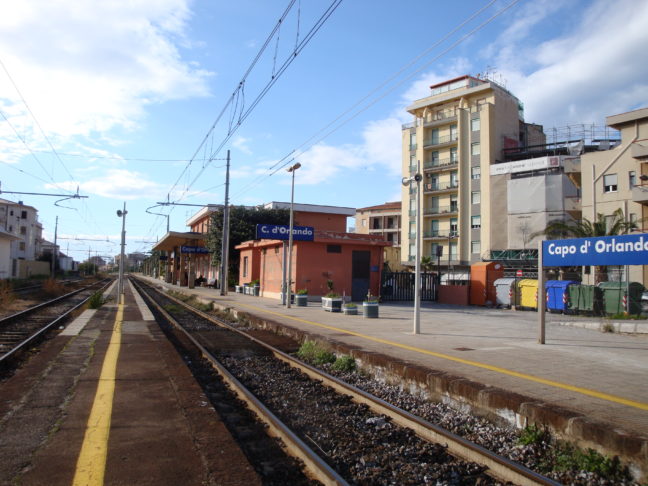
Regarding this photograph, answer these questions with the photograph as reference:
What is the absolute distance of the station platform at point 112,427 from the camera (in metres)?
4.14

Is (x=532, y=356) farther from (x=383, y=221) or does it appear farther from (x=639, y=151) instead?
(x=383, y=221)

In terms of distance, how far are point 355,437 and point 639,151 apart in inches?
1401

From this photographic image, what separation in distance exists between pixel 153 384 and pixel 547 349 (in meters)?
7.41

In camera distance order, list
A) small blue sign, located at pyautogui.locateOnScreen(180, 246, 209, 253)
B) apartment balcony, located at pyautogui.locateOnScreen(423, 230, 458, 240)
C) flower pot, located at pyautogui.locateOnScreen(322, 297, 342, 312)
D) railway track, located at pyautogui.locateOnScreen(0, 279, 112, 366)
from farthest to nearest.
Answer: apartment balcony, located at pyautogui.locateOnScreen(423, 230, 458, 240) → small blue sign, located at pyautogui.locateOnScreen(180, 246, 209, 253) → flower pot, located at pyautogui.locateOnScreen(322, 297, 342, 312) → railway track, located at pyautogui.locateOnScreen(0, 279, 112, 366)

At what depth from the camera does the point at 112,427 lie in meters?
5.32

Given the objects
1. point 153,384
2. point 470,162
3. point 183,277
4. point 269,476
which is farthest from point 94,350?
point 470,162

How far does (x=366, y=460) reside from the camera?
484cm

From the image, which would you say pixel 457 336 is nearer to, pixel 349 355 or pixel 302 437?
pixel 349 355

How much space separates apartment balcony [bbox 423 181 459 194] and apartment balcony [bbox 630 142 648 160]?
25.6 metres

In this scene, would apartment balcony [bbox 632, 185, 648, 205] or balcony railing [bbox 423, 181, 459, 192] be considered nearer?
apartment balcony [bbox 632, 185, 648, 205]

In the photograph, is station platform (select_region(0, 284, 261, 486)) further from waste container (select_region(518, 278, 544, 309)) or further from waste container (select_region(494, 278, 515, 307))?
waste container (select_region(494, 278, 515, 307))

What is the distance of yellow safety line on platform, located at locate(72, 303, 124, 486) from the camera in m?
4.05

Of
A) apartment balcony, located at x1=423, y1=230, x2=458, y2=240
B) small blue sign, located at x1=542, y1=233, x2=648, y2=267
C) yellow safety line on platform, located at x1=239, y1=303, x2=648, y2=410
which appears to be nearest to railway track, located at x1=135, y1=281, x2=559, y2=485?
yellow safety line on platform, located at x1=239, y1=303, x2=648, y2=410

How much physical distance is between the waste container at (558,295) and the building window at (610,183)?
2047cm
